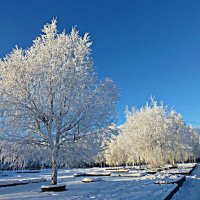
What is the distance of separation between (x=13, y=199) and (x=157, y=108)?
103 ft

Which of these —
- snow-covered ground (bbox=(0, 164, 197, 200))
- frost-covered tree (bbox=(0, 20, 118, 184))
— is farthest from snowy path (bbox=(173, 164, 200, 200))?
frost-covered tree (bbox=(0, 20, 118, 184))

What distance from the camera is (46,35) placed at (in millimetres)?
17609

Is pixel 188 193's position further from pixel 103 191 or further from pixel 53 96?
pixel 53 96

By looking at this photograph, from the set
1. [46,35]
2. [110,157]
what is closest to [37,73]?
[46,35]

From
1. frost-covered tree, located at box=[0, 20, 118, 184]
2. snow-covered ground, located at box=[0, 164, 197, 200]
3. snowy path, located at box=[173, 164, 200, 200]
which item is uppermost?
frost-covered tree, located at box=[0, 20, 118, 184]

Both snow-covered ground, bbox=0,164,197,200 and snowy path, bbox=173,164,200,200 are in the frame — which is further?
snowy path, bbox=173,164,200,200

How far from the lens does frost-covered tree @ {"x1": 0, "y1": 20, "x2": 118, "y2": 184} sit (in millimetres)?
15219

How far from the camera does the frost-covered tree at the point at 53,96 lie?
15.2m

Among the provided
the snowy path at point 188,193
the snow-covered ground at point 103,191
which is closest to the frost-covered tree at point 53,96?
the snow-covered ground at point 103,191

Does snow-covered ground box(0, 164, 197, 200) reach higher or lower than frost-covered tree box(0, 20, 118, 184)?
lower

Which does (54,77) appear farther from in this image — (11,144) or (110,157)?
(110,157)

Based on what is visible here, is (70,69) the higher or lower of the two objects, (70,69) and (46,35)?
the lower

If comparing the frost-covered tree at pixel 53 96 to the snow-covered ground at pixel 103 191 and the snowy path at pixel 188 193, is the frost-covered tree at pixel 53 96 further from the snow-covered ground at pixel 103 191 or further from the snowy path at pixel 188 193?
the snowy path at pixel 188 193

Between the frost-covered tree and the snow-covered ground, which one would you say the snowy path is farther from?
the frost-covered tree
